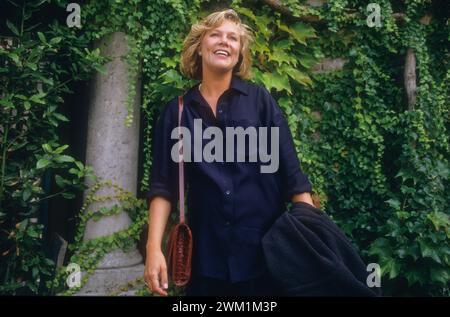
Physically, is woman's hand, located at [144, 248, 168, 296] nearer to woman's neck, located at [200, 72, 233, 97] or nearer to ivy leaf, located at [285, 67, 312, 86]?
woman's neck, located at [200, 72, 233, 97]

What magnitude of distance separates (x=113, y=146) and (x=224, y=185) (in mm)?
1274

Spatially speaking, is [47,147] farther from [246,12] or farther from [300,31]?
[300,31]

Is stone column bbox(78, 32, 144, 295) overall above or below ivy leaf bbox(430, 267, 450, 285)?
above

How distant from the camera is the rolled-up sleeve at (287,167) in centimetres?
207

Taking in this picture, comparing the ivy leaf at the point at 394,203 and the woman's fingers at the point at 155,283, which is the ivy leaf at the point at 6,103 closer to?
the woman's fingers at the point at 155,283

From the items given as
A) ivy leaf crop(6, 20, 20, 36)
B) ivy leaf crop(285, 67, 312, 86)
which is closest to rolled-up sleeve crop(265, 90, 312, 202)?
ivy leaf crop(285, 67, 312, 86)

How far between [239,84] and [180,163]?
19.9 inches

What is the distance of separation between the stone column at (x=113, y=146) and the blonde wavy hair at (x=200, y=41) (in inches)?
30.9

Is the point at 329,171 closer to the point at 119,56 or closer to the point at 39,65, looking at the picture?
the point at 119,56

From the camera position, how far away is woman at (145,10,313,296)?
202cm

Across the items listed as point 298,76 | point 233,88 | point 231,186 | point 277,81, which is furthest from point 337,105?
point 231,186

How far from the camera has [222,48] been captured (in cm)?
215

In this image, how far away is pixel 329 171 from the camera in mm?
3266

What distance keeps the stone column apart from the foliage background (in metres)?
0.10
